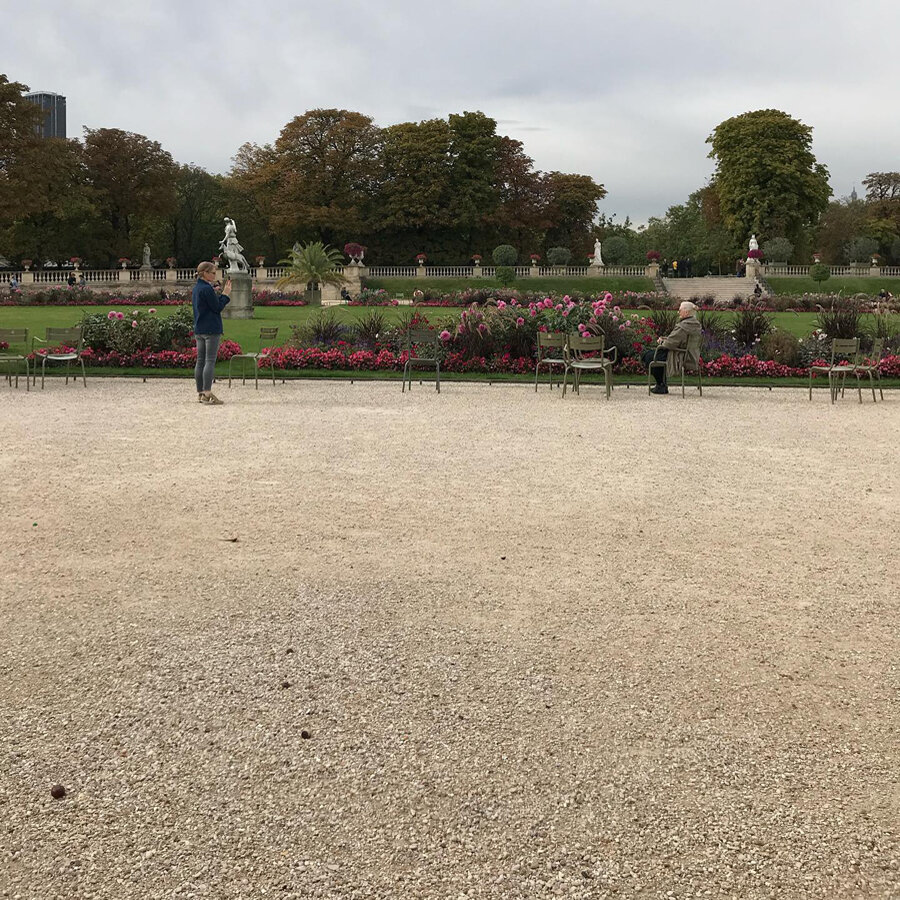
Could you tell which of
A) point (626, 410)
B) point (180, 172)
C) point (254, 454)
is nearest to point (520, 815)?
point (254, 454)

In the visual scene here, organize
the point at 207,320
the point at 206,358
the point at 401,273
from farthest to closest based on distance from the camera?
the point at 401,273, the point at 206,358, the point at 207,320

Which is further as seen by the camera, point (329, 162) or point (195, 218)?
point (195, 218)

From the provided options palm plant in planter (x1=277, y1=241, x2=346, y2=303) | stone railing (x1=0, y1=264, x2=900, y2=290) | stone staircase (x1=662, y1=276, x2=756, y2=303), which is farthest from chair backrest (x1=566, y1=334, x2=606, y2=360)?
stone railing (x1=0, y1=264, x2=900, y2=290)

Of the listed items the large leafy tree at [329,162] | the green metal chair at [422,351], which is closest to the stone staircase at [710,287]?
the large leafy tree at [329,162]

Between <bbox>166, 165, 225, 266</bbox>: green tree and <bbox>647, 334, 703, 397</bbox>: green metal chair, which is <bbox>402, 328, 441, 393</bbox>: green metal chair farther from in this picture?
<bbox>166, 165, 225, 266</bbox>: green tree

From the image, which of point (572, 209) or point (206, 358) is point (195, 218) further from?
point (206, 358)

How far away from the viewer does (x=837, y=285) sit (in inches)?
2216

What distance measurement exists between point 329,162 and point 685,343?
54299 mm

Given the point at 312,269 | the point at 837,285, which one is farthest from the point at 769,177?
the point at 312,269

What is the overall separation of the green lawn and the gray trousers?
4772cm

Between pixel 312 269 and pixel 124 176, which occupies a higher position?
pixel 124 176

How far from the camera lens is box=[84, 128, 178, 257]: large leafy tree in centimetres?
6625

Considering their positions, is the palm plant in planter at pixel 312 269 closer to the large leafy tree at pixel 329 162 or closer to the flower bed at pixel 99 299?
the flower bed at pixel 99 299

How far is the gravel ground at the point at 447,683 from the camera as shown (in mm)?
2918
